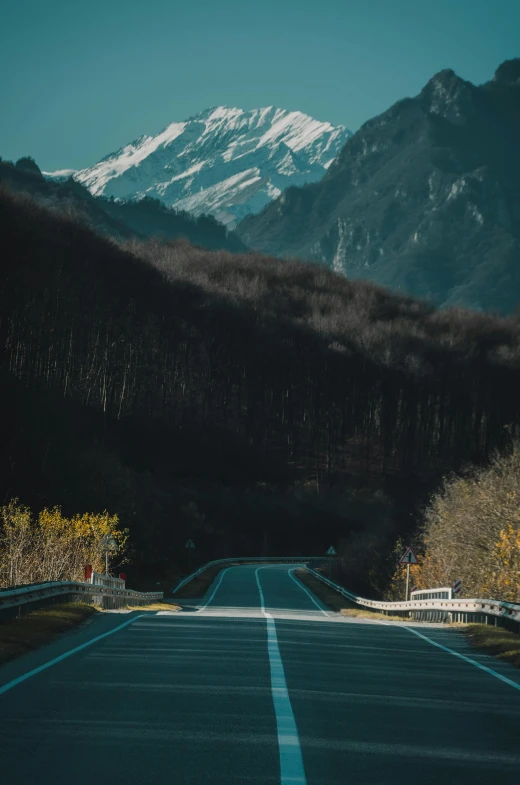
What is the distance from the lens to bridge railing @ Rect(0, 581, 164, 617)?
1878 centimetres

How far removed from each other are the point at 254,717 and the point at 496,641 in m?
11.0

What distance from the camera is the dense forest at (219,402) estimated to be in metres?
70.2

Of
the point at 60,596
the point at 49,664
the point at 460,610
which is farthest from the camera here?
the point at 460,610

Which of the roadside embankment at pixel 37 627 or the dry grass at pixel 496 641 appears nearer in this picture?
the roadside embankment at pixel 37 627

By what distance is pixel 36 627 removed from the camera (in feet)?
60.0

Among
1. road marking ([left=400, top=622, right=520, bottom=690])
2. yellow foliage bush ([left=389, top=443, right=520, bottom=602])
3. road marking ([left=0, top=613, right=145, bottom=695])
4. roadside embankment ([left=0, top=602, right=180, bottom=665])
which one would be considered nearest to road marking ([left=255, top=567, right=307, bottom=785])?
road marking ([left=0, top=613, right=145, bottom=695])

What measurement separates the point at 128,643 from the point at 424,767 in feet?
30.6

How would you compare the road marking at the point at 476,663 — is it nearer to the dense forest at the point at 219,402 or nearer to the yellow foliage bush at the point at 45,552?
the yellow foliage bush at the point at 45,552

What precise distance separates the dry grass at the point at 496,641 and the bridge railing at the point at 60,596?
8417 mm

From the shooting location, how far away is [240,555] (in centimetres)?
9394

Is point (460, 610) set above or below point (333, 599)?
above

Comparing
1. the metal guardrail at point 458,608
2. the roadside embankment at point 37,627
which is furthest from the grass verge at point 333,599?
the roadside embankment at point 37,627

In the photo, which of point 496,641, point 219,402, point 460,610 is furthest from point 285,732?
point 219,402

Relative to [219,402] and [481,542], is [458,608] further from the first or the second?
[219,402]
